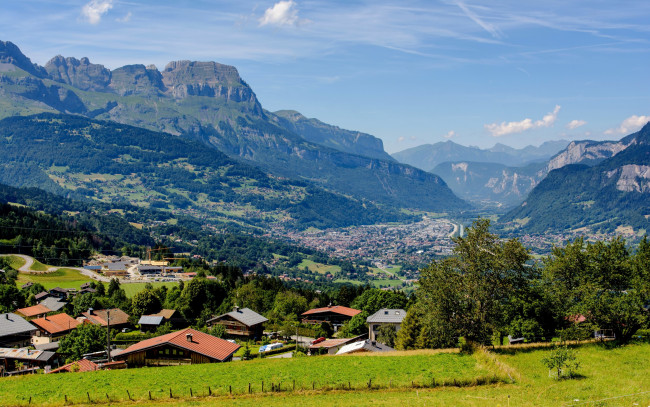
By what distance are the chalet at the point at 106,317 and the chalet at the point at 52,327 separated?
76.9 inches

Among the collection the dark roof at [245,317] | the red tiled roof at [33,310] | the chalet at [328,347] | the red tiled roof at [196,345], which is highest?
the red tiled roof at [196,345]

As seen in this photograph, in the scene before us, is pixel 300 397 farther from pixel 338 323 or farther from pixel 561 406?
pixel 338 323

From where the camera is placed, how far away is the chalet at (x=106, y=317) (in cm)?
7480

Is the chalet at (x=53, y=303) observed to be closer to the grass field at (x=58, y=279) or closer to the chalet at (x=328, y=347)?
the grass field at (x=58, y=279)

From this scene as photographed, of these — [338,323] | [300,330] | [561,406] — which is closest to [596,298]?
[561,406]

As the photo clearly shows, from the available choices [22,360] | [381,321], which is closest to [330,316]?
[381,321]

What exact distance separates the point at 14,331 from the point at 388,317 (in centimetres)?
4746

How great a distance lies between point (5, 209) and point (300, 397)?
15649 cm

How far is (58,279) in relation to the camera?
357ft

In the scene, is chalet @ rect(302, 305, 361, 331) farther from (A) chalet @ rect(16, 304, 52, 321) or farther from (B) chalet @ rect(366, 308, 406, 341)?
(A) chalet @ rect(16, 304, 52, 321)

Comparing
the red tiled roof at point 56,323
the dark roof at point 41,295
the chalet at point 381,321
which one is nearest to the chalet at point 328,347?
the chalet at point 381,321

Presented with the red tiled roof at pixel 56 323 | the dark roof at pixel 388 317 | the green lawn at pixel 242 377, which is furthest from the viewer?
the red tiled roof at pixel 56 323

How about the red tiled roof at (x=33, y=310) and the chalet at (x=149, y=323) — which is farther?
the red tiled roof at (x=33, y=310)

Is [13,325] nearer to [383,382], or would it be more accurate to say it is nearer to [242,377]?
[242,377]
